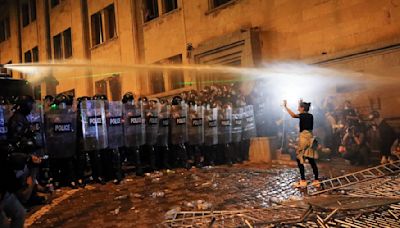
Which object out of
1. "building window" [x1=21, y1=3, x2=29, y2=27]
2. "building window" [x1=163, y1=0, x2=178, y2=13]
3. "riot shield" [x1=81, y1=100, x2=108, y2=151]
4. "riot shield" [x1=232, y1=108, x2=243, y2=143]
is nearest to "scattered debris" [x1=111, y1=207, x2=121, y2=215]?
"riot shield" [x1=81, y1=100, x2=108, y2=151]

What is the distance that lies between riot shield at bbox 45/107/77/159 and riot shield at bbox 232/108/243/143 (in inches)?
206

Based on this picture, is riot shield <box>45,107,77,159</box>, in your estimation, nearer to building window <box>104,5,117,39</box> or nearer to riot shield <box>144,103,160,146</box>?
riot shield <box>144,103,160,146</box>

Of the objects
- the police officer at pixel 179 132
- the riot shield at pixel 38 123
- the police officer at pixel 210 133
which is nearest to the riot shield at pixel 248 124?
the police officer at pixel 210 133

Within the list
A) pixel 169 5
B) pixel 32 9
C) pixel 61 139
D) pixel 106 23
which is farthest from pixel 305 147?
pixel 32 9

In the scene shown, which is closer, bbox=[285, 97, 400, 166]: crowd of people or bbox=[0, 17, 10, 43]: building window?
bbox=[285, 97, 400, 166]: crowd of people

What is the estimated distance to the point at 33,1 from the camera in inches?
1241

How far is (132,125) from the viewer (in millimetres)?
10445

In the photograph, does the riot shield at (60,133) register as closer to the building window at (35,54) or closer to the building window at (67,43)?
the building window at (67,43)

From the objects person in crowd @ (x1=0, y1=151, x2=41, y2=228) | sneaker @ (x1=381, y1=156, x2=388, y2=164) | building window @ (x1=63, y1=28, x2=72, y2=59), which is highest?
building window @ (x1=63, y1=28, x2=72, y2=59)

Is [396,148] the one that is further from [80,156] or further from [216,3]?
Result: [216,3]

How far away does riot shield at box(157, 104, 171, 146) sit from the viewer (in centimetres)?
1117

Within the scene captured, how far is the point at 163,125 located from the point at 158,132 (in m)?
0.24

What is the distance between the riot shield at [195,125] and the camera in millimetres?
11828

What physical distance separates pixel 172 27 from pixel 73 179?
39.7 ft
